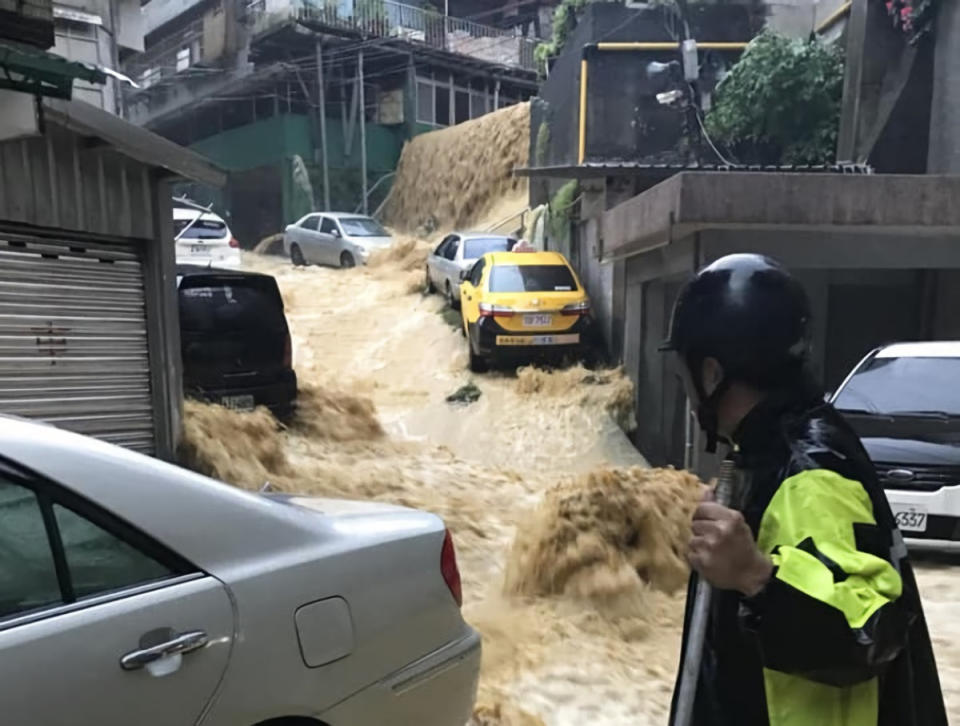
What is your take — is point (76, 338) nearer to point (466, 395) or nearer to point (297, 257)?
point (466, 395)

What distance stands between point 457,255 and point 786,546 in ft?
49.8

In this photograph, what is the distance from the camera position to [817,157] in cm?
1350

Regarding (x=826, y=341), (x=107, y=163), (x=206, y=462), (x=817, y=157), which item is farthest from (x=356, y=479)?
(x=817, y=157)

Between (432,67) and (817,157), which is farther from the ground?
(432,67)

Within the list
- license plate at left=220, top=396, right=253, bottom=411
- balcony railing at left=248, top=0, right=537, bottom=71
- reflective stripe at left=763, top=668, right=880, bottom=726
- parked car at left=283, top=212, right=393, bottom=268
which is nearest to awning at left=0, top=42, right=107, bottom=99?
license plate at left=220, top=396, right=253, bottom=411

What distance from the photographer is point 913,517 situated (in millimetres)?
5730

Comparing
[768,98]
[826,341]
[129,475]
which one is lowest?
[826,341]

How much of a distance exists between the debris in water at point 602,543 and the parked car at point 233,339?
3.77 meters

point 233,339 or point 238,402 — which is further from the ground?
point 233,339

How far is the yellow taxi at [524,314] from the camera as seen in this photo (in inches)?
496

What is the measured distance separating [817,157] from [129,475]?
533 inches

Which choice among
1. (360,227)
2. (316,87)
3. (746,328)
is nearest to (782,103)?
(360,227)

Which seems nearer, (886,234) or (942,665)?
(942,665)

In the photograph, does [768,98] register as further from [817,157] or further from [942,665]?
[942,665]
